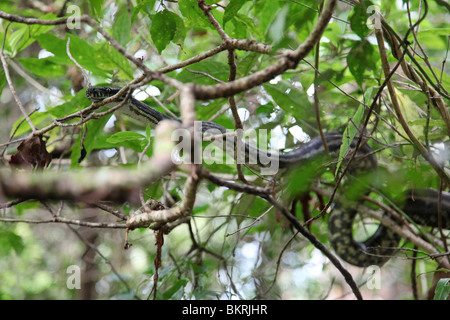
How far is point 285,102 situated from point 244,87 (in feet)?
2.50

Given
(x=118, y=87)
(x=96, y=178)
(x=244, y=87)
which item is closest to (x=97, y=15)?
(x=118, y=87)

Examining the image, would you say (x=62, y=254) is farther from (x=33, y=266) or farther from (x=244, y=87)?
(x=244, y=87)

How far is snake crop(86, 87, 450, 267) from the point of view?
2076 millimetres

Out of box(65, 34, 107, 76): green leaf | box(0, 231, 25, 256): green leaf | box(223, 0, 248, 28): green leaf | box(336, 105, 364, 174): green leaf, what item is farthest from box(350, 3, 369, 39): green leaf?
box(0, 231, 25, 256): green leaf

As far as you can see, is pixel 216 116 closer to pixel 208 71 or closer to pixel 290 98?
pixel 208 71

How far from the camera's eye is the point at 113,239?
414cm

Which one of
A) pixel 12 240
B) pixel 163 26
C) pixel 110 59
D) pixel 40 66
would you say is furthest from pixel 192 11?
pixel 12 240

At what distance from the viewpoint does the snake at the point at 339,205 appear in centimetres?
208

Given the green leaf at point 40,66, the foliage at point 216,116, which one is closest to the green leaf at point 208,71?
the foliage at point 216,116

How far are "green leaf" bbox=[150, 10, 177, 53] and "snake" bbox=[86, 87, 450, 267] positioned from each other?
0.39 m

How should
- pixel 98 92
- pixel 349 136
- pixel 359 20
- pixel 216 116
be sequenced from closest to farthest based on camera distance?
pixel 359 20
pixel 349 136
pixel 98 92
pixel 216 116

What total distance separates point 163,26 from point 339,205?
1.47 meters

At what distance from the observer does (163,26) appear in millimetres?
1617

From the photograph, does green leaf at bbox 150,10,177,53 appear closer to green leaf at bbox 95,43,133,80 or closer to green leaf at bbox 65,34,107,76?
green leaf at bbox 95,43,133,80
